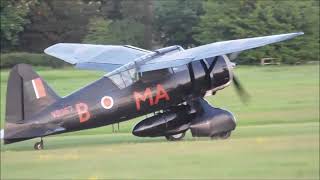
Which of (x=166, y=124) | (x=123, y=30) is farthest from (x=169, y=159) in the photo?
(x=123, y=30)

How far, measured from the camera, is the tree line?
69.2 metres

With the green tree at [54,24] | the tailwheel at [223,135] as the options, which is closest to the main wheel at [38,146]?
the tailwheel at [223,135]

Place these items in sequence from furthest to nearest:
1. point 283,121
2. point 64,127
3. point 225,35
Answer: point 225,35
point 283,121
point 64,127

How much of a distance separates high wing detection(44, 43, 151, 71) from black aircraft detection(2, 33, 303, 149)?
0.12 ft

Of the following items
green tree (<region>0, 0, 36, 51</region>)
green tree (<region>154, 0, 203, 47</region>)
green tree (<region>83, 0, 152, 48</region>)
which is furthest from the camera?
green tree (<region>154, 0, 203, 47</region>)

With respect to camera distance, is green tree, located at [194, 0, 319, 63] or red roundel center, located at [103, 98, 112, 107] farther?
green tree, located at [194, 0, 319, 63]

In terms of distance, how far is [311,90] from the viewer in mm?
35625

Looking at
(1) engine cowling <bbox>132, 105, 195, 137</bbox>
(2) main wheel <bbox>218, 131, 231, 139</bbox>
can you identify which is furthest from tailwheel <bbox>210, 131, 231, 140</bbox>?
(1) engine cowling <bbox>132, 105, 195, 137</bbox>

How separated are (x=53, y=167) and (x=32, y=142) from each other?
5.92m

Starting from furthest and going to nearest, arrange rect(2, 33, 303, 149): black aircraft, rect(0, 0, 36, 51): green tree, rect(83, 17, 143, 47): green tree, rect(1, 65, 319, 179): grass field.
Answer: rect(83, 17, 143, 47): green tree, rect(0, 0, 36, 51): green tree, rect(2, 33, 303, 149): black aircraft, rect(1, 65, 319, 179): grass field

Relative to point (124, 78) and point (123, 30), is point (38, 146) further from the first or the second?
point (123, 30)

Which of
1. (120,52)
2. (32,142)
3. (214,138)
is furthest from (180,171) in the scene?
(120,52)

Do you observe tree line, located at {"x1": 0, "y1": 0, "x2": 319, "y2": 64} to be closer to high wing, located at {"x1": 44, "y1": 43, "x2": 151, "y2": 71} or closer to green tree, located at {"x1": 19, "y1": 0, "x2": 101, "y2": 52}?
green tree, located at {"x1": 19, "y1": 0, "x2": 101, "y2": 52}

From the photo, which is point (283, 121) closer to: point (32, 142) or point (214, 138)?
point (214, 138)
